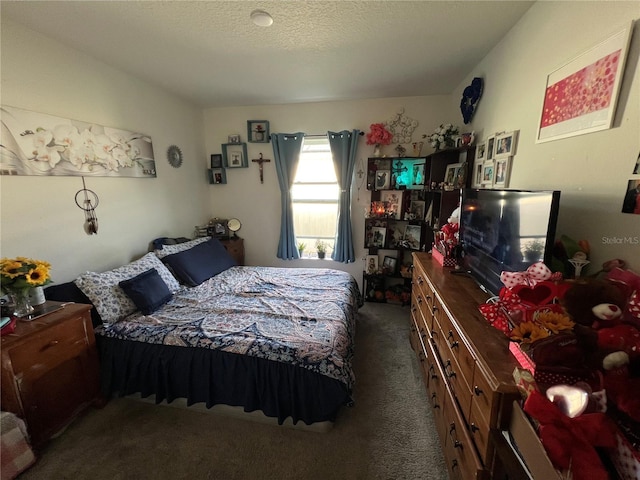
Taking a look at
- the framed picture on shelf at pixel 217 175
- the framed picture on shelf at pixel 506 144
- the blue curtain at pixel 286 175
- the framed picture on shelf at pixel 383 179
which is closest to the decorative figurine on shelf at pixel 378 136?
the framed picture on shelf at pixel 383 179

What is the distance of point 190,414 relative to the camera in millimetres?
1731

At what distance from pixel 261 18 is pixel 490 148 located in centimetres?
181

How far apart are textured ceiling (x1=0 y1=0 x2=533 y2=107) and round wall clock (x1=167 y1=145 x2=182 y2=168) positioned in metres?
0.65

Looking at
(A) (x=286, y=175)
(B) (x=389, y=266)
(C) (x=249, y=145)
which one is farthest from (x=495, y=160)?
(C) (x=249, y=145)

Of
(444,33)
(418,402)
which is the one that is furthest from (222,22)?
(418,402)

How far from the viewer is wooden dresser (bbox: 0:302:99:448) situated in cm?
134

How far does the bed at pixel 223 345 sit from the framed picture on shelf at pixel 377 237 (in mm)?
1263

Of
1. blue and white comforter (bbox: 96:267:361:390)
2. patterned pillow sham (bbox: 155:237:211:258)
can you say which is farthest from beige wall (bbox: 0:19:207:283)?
blue and white comforter (bbox: 96:267:361:390)

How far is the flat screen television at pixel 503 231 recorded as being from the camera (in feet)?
3.34

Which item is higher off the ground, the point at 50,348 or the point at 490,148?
the point at 490,148

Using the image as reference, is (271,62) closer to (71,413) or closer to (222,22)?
(222,22)

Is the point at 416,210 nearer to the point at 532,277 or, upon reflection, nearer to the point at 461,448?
the point at 532,277

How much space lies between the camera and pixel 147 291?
2014 millimetres

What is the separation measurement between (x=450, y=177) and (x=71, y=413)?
3431 millimetres
